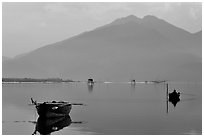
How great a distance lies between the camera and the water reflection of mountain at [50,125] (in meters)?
39.8

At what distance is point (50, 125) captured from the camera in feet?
139

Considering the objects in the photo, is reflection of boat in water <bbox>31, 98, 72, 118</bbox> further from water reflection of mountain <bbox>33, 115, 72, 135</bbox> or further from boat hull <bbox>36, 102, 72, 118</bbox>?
water reflection of mountain <bbox>33, 115, 72, 135</bbox>

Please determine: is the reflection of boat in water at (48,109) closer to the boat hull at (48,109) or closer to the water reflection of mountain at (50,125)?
the boat hull at (48,109)

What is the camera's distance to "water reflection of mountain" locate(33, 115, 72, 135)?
130ft

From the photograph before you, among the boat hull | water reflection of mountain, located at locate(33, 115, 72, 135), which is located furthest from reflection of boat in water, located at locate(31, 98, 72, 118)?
water reflection of mountain, located at locate(33, 115, 72, 135)

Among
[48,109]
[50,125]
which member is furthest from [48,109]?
[50,125]

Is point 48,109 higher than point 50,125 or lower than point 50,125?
higher

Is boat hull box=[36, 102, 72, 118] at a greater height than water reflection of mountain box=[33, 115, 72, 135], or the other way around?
boat hull box=[36, 102, 72, 118]

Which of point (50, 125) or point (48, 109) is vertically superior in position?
point (48, 109)

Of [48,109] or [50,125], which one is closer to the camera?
[50,125]

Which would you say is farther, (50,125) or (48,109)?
(48,109)

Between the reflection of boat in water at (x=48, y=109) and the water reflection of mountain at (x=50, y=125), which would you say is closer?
the water reflection of mountain at (x=50, y=125)

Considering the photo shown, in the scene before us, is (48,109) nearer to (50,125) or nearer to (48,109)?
(48,109)

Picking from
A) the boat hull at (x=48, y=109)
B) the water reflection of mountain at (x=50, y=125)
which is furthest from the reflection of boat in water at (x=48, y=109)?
the water reflection of mountain at (x=50, y=125)
